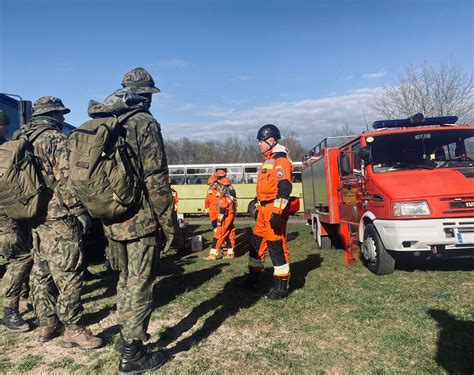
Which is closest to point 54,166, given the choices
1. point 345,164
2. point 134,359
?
point 134,359

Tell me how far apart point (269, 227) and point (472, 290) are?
277cm

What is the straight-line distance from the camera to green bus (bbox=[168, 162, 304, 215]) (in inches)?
781

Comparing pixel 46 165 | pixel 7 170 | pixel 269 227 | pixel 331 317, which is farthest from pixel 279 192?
pixel 7 170

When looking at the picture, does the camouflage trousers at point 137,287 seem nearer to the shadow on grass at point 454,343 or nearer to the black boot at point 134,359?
the black boot at point 134,359

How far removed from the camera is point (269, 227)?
4914 millimetres

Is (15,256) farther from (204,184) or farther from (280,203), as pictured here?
(204,184)

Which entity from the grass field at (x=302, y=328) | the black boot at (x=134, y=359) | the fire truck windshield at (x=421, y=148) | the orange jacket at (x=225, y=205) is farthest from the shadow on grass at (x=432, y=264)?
the black boot at (x=134, y=359)

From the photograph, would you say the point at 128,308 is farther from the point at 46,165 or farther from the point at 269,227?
the point at 269,227

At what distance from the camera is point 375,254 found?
19.1 ft

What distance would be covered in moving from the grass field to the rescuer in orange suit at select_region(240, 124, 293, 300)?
29 centimetres

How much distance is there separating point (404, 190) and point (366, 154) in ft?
3.13

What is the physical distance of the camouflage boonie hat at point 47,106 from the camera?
163 inches

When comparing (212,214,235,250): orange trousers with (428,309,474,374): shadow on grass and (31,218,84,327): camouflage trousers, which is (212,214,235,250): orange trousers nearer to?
(31,218,84,327): camouflage trousers

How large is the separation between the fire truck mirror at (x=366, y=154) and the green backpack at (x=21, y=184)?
4618 millimetres
